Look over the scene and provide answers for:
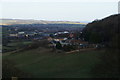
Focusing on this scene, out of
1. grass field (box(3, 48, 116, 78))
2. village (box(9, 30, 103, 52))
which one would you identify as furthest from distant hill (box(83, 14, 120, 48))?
grass field (box(3, 48, 116, 78))

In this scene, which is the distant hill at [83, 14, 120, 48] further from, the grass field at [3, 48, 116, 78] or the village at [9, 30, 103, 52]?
the grass field at [3, 48, 116, 78]

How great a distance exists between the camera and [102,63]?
320cm

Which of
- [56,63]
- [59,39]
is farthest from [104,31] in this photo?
[56,63]

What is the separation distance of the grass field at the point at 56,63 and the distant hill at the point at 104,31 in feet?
0.92

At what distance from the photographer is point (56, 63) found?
3338 millimetres

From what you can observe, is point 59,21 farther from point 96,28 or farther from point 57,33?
point 96,28

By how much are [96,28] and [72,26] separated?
1.61ft

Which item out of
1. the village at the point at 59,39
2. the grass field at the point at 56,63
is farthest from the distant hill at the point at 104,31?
the grass field at the point at 56,63

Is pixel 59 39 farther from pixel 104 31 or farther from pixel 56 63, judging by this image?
pixel 104 31

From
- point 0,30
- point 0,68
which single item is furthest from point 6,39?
point 0,68

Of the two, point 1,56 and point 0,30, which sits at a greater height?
point 0,30

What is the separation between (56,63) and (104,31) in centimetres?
113

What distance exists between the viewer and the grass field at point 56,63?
320cm

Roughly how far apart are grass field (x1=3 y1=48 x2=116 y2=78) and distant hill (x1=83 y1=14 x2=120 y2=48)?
28 centimetres
